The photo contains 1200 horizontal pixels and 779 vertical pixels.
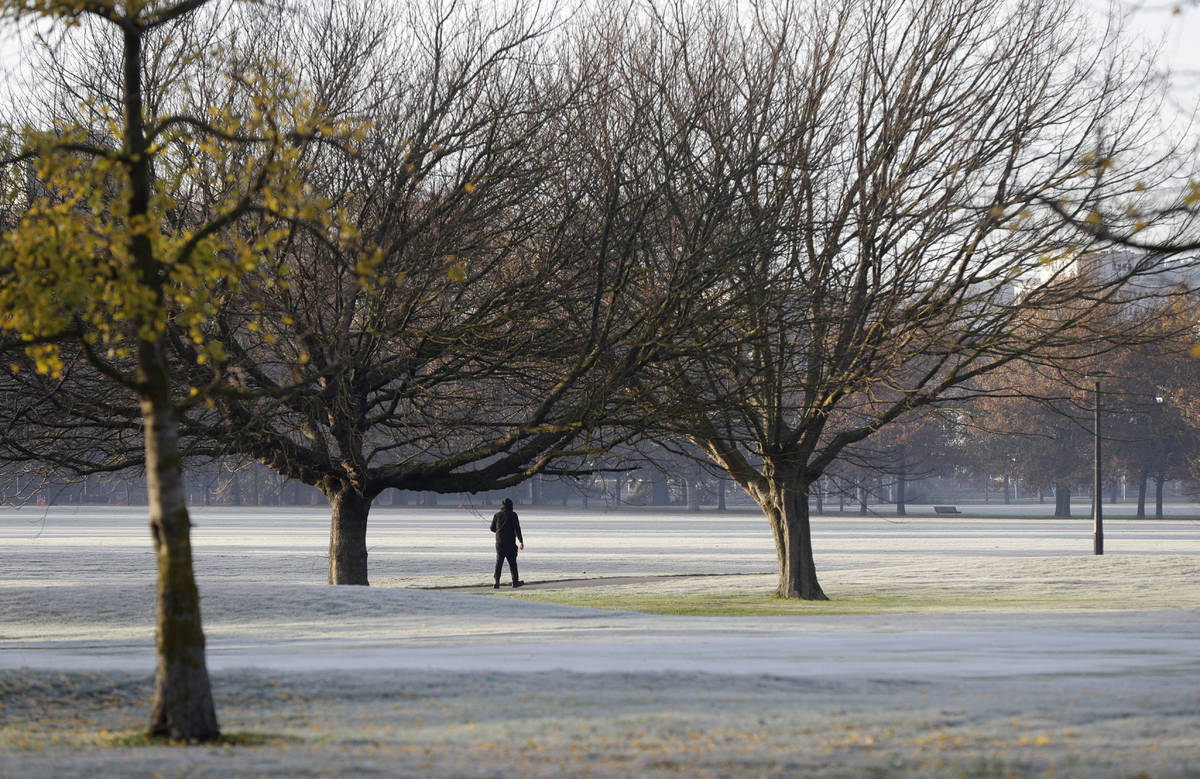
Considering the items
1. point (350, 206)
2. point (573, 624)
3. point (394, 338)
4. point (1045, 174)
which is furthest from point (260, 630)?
point (1045, 174)

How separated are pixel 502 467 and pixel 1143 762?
529 inches

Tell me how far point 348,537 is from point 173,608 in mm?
12989

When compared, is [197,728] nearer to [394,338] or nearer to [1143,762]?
[1143,762]

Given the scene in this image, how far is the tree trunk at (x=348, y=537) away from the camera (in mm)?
20688

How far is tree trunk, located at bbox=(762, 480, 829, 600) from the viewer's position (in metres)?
22.8

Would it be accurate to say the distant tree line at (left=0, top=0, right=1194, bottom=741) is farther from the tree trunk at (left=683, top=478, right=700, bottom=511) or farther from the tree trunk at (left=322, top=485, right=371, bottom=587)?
the tree trunk at (left=683, top=478, right=700, bottom=511)

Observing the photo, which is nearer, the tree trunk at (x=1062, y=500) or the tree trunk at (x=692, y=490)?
the tree trunk at (x=1062, y=500)

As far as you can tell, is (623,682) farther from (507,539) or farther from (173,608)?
(507,539)

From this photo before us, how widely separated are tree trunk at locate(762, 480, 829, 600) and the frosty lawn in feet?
2.20

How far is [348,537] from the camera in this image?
68.9 feet

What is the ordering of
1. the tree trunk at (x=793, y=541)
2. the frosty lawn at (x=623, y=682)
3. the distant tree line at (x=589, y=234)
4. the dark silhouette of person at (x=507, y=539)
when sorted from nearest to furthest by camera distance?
the frosty lawn at (x=623, y=682), the distant tree line at (x=589, y=234), the tree trunk at (x=793, y=541), the dark silhouette of person at (x=507, y=539)

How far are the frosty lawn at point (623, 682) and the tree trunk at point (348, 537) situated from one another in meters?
2.87

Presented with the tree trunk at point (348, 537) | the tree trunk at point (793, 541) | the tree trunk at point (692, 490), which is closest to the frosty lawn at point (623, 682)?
the tree trunk at point (793, 541)

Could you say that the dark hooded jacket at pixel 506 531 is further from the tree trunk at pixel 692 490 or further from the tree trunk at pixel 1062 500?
the tree trunk at pixel 1062 500
